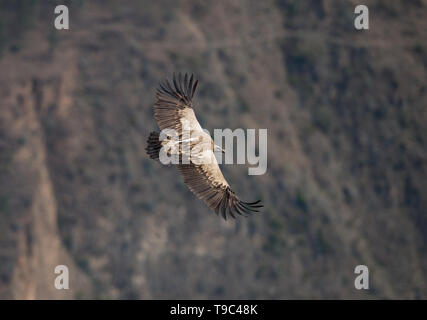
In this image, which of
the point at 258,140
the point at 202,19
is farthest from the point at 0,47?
the point at 258,140

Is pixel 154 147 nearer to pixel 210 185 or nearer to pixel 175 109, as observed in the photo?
pixel 175 109

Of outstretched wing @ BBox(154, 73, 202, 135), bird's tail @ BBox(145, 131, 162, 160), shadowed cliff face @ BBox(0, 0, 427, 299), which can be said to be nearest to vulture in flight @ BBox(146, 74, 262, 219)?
outstretched wing @ BBox(154, 73, 202, 135)

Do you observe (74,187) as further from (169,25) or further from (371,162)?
(371,162)

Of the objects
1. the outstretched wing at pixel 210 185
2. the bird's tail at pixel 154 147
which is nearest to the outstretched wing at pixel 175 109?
the bird's tail at pixel 154 147

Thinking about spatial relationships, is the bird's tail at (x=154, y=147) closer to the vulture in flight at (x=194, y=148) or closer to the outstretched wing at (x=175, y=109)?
the vulture in flight at (x=194, y=148)

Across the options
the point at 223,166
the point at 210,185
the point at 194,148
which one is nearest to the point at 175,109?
the point at 194,148
